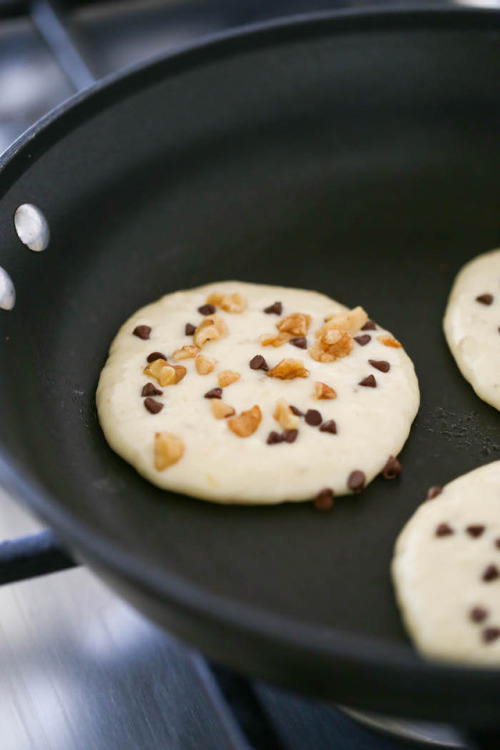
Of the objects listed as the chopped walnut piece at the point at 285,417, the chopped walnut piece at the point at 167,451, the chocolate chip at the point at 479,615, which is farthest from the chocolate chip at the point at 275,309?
the chocolate chip at the point at 479,615

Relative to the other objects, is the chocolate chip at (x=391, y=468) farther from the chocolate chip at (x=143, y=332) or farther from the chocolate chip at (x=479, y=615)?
the chocolate chip at (x=143, y=332)

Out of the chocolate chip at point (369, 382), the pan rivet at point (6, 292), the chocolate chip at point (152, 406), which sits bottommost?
the chocolate chip at point (369, 382)

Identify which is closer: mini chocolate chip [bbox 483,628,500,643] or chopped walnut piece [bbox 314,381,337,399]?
mini chocolate chip [bbox 483,628,500,643]

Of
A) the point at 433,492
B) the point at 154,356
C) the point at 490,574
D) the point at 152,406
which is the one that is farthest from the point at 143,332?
the point at 490,574

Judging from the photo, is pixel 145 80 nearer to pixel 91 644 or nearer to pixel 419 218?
pixel 419 218

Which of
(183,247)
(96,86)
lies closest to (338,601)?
(183,247)

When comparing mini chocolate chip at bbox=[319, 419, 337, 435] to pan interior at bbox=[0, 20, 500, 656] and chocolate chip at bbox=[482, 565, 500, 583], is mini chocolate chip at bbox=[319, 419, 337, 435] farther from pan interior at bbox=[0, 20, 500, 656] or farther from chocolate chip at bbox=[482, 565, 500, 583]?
→ chocolate chip at bbox=[482, 565, 500, 583]

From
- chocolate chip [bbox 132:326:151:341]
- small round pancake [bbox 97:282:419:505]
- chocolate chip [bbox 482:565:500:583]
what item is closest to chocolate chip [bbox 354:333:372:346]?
small round pancake [bbox 97:282:419:505]
